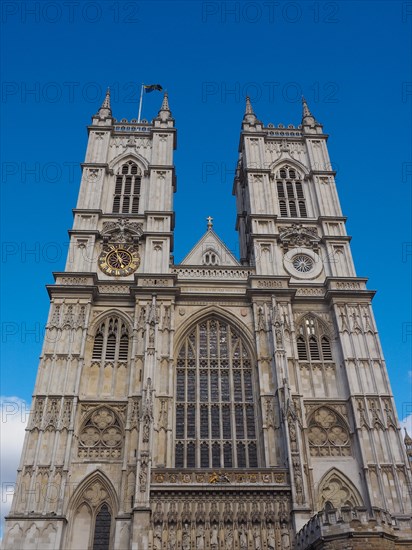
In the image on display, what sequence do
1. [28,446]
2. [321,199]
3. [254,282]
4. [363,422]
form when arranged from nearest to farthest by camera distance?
[28,446]
[363,422]
[254,282]
[321,199]

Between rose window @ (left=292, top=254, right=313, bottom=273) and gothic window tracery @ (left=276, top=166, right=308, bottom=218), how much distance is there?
3166 millimetres

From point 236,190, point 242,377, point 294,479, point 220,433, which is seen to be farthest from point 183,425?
point 236,190

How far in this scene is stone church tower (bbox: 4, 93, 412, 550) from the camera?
20594mm

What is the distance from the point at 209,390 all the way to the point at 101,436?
17.5 feet

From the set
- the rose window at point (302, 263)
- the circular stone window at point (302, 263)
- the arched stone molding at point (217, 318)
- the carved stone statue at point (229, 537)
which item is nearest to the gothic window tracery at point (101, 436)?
the arched stone molding at point (217, 318)

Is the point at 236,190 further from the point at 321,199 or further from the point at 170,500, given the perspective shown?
the point at 170,500

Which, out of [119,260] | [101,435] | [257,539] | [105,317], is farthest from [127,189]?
[257,539]

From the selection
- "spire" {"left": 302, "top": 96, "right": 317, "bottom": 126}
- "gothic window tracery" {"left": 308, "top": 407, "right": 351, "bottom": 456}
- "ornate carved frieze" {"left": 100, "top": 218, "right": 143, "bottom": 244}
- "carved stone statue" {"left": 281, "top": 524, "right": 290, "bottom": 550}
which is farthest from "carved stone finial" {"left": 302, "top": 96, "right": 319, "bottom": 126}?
"carved stone statue" {"left": 281, "top": 524, "right": 290, "bottom": 550}

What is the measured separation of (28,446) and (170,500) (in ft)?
21.3

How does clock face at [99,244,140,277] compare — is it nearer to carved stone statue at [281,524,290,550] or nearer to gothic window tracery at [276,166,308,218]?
gothic window tracery at [276,166,308,218]

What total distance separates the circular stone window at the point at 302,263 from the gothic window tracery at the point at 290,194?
293 cm

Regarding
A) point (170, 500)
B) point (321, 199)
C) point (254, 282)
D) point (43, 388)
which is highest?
point (321, 199)

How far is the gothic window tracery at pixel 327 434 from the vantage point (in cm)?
Result: 2397

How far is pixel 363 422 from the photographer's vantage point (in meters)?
24.1
